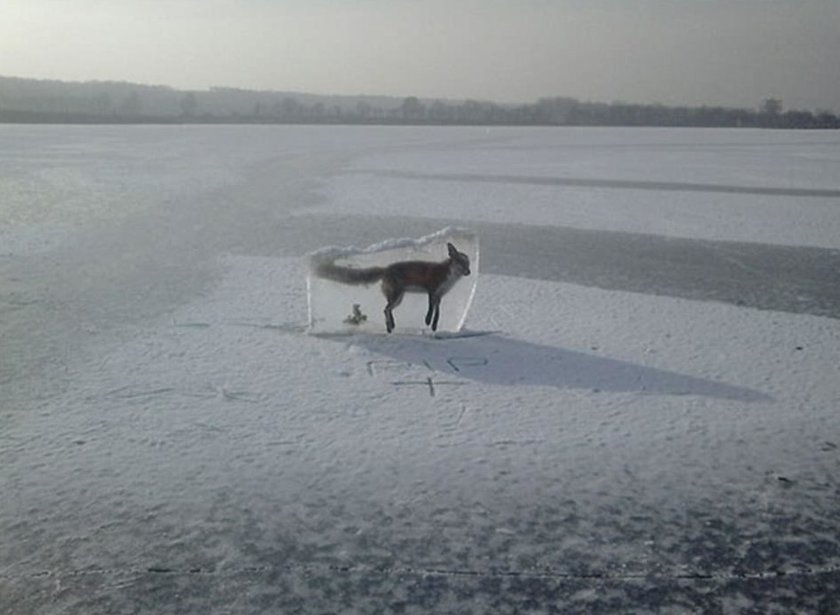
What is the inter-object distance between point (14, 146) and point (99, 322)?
26804 mm

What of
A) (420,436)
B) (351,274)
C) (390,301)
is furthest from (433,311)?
(420,436)

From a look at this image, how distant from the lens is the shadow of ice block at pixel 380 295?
5.72 meters

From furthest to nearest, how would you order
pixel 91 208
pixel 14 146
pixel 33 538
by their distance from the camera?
pixel 14 146
pixel 91 208
pixel 33 538

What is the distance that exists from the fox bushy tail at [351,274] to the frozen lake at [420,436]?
49cm

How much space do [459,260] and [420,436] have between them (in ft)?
6.44

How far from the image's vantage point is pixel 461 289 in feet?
19.4

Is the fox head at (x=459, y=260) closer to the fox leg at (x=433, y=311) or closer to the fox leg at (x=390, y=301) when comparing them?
the fox leg at (x=433, y=311)

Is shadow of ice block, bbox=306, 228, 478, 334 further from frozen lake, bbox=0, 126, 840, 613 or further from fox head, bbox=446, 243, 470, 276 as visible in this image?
frozen lake, bbox=0, 126, 840, 613

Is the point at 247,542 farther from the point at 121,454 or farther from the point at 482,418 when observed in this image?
the point at 482,418

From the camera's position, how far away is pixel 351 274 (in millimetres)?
5684

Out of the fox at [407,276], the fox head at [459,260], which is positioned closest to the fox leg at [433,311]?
the fox at [407,276]

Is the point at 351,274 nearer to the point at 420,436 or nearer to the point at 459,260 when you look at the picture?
the point at 459,260

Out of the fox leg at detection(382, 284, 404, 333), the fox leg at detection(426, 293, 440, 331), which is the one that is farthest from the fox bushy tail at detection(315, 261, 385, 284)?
the fox leg at detection(426, 293, 440, 331)

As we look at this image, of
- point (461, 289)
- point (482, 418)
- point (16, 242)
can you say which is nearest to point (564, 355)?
point (461, 289)
